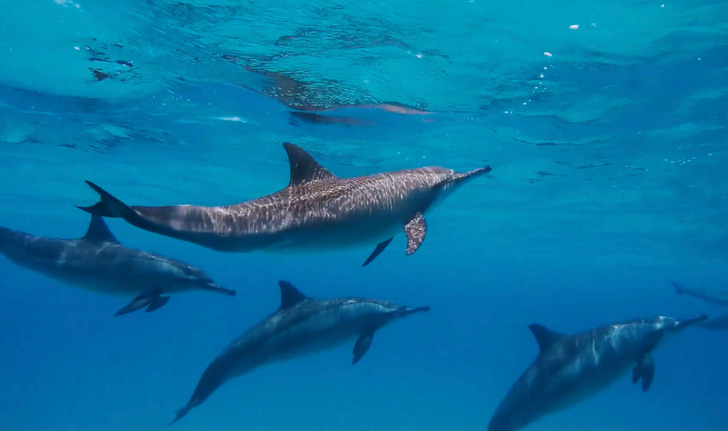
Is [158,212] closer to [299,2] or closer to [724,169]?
[299,2]

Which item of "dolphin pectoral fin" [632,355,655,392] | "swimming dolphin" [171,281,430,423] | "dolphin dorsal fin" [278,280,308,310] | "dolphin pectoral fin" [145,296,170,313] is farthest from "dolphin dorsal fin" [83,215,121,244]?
"dolphin pectoral fin" [632,355,655,392]

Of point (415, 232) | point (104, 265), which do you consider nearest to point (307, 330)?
point (415, 232)

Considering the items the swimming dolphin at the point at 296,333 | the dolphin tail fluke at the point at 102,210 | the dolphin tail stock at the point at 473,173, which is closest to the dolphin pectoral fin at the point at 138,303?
the swimming dolphin at the point at 296,333

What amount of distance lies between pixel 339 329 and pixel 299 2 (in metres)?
6.72

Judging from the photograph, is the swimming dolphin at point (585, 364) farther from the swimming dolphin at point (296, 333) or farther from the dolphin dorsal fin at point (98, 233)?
the dolphin dorsal fin at point (98, 233)

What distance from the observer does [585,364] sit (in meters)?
10.2

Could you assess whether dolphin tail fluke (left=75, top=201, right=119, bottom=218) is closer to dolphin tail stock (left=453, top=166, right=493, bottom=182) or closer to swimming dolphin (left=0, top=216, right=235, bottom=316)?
dolphin tail stock (left=453, top=166, right=493, bottom=182)

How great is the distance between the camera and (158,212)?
5438mm

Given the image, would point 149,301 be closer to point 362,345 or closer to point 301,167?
point 362,345

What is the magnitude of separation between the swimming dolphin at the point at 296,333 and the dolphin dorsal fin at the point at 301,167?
132 inches

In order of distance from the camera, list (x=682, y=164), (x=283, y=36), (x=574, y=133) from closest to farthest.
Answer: (x=283, y=36)
(x=574, y=133)
(x=682, y=164)

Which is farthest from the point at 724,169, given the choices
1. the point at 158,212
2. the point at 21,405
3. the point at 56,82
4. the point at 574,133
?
the point at 21,405

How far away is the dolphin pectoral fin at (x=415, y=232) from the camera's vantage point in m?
6.53

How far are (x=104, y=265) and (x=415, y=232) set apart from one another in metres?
7.02
